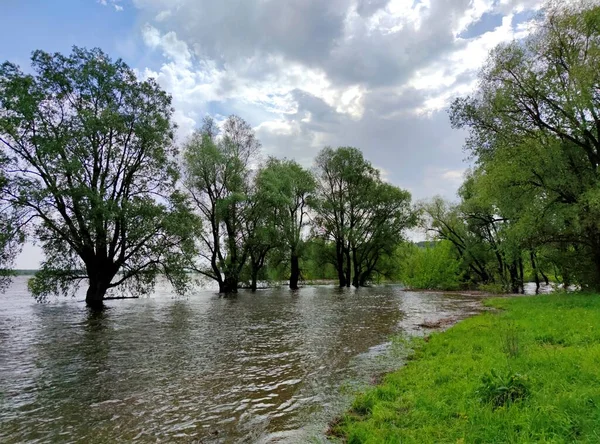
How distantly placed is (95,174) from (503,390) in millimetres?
29984

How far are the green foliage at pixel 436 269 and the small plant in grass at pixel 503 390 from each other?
47.0m

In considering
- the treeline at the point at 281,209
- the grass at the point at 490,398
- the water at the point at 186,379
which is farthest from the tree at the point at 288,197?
the grass at the point at 490,398

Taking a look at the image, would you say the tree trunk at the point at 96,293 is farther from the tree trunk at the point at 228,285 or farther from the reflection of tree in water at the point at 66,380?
the tree trunk at the point at 228,285

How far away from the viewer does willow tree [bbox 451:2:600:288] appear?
21.7 m

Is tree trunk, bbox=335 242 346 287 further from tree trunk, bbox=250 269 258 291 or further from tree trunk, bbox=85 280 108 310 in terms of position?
tree trunk, bbox=85 280 108 310

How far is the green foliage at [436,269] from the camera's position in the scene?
167ft

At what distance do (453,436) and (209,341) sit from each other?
11.0 m

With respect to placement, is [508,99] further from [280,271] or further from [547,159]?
[280,271]

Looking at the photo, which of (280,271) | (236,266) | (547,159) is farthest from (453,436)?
(280,271)

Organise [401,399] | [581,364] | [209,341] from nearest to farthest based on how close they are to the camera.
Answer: [401,399]
[581,364]
[209,341]

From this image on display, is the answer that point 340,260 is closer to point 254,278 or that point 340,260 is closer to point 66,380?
point 254,278

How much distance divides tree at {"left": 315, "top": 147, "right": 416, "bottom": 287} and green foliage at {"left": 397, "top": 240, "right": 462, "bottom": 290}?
5.65 meters

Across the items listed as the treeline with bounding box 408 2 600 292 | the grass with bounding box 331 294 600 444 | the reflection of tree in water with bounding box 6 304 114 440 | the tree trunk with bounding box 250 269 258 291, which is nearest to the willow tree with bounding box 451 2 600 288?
the treeline with bounding box 408 2 600 292

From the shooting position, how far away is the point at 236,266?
149 ft
